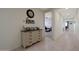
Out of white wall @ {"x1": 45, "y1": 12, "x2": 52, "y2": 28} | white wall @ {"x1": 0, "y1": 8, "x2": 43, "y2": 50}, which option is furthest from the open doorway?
white wall @ {"x1": 0, "y1": 8, "x2": 43, "y2": 50}

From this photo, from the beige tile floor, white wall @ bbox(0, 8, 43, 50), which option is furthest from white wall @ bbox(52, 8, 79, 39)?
white wall @ bbox(0, 8, 43, 50)

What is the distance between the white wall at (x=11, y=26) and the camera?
1.61 m

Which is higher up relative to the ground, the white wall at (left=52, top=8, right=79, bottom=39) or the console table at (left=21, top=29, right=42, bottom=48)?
the white wall at (left=52, top=8, right=79, bottom=39)

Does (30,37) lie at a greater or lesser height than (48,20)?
lesser

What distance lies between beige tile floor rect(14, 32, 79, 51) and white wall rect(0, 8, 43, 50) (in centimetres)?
16

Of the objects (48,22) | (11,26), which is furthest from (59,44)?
(11,26)

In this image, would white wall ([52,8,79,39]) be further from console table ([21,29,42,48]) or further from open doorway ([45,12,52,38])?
console table ([21,29,42,48])

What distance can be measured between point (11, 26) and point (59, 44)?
0.81m

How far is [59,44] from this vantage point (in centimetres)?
165

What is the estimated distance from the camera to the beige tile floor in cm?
162

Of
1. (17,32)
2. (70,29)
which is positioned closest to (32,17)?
(17,32)

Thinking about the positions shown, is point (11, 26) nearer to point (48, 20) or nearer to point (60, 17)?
point (48, 20)
